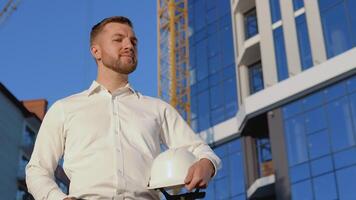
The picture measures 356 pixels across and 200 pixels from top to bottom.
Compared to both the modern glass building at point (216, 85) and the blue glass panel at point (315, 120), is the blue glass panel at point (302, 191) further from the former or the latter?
the modern glass building at point (216, 85)

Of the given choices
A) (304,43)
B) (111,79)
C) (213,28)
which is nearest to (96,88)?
(111,79)

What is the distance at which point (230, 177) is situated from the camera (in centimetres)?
3653

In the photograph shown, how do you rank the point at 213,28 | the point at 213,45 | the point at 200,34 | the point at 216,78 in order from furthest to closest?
the point at 200,34, the point at 213,28, the point at 213,45, the point at 216,78

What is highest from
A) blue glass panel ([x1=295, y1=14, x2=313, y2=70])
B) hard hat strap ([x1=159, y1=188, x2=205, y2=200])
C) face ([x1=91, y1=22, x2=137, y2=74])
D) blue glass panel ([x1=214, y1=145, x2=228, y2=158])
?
blue glass panel ([x1=295, y1=14, x2=313, y2=70])

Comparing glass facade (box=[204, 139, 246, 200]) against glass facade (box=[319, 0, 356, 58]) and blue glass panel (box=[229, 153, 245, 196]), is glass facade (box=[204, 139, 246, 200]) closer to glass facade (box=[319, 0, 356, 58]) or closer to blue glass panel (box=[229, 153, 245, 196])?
blue glass panel (box=[229, 153, 245, 196])

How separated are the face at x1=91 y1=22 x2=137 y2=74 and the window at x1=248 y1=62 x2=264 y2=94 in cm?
3307

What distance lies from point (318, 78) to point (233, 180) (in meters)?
9.41

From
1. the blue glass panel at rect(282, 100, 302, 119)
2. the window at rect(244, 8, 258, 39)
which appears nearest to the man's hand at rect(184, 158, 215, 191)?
the blue glass panel at rect(282, 100, 302, 119)

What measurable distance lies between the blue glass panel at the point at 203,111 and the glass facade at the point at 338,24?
454 inches

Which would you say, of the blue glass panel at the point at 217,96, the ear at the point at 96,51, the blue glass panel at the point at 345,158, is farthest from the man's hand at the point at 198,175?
the blue glass panel at the point at 217,96

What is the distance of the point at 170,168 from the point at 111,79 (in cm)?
79

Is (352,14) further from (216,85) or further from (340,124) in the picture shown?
(216,85)

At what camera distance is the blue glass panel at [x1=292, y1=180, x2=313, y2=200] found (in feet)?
94.9

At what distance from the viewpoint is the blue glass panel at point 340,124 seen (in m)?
27.9
